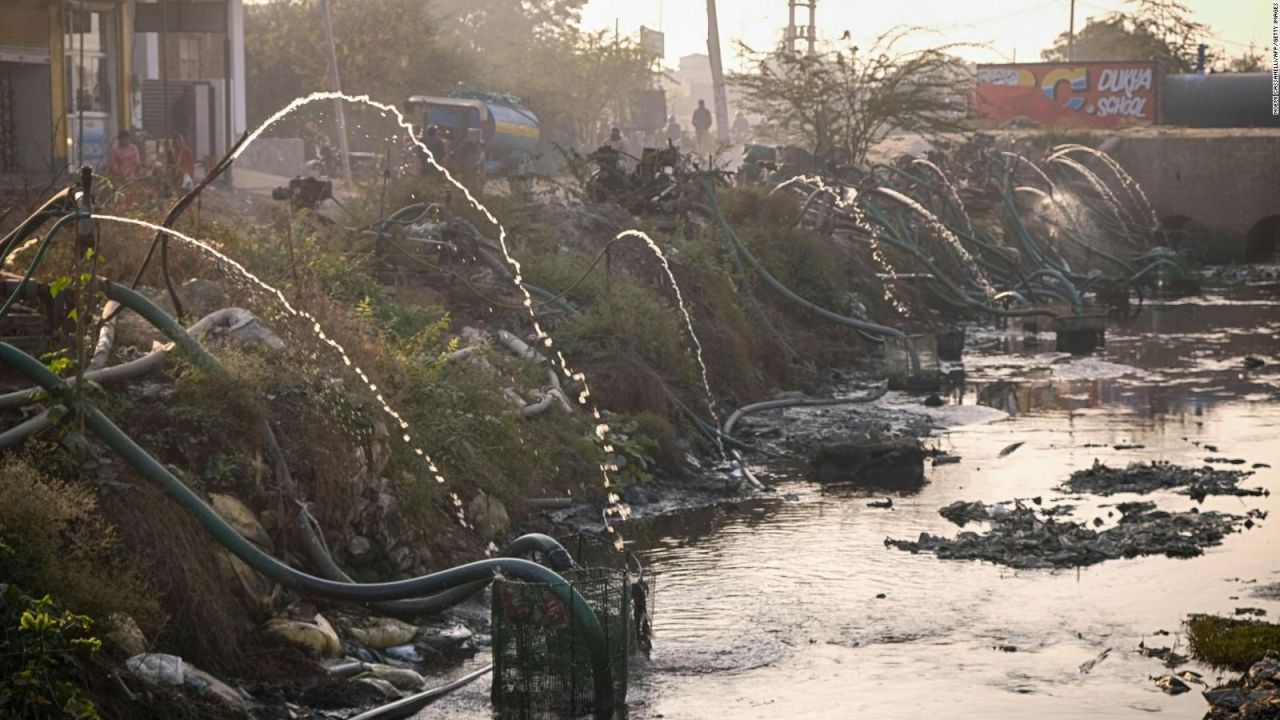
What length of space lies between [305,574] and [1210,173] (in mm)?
36699

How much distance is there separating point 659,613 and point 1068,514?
13.6 feet

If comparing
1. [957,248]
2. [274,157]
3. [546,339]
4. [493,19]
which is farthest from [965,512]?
[493,19]

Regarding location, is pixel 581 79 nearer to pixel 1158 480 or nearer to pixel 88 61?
pixel 88 61

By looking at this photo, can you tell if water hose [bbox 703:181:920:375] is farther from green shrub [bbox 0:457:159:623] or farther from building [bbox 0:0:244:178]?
green shrub [bbox 0:457:159:623]

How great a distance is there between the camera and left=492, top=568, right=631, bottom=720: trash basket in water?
9.35m

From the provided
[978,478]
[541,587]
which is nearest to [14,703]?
[541,587]

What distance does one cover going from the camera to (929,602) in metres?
11.8

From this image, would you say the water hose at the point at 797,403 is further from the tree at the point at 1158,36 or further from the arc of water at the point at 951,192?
the tree at the point at 1158,36

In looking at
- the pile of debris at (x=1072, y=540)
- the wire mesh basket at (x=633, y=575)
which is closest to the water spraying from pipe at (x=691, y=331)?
the pile of debris at (x=1072, y=540)

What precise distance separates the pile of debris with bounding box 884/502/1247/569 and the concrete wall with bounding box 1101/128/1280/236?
3046 cm

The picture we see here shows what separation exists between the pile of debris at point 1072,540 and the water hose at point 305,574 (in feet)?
14.0

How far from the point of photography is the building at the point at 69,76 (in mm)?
23906

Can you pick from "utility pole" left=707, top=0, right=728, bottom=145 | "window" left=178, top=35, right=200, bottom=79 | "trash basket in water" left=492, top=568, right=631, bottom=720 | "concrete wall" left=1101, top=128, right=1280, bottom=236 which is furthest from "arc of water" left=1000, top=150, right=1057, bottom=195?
"trash basket in water" left=492, top=568, right=631, bottom=720

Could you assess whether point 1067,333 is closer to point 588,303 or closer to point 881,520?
point 588,303
